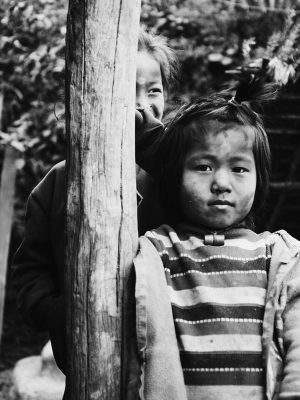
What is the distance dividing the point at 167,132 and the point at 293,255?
486 millimetres

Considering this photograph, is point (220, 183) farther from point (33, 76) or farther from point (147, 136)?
point (33, 76)

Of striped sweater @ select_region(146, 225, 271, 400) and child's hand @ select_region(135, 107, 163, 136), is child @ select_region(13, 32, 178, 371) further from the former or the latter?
striped sweater @ select_region(146, 225, 271, 400)

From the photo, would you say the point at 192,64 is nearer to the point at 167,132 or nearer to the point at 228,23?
the point at 228,23

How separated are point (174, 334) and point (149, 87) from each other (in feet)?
3.01

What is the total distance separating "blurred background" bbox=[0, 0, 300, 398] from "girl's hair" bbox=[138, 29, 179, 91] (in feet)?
6.65

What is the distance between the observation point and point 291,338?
147 cm

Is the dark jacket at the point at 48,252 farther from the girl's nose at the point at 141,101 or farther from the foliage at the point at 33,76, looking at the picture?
the foliage at the point at 33,76

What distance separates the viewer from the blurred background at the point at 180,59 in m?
4.52

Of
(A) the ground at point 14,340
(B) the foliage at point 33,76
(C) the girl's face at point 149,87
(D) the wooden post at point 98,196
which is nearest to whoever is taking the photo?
(D) the wooden post at point 98,196

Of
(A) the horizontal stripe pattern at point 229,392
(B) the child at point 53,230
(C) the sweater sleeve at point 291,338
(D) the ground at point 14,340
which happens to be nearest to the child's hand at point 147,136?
(B) the child at point 53,230

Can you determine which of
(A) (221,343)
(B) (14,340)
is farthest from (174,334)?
(B) (14,340)

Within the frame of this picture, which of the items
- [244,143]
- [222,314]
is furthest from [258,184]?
[222,314]

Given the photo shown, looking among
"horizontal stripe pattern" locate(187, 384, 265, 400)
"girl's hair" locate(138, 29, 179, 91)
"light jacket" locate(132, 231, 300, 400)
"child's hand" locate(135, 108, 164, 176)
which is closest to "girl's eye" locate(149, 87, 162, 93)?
"girl's hair" locate(138, 29, 179, 91)

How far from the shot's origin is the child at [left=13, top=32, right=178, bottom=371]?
184cm
